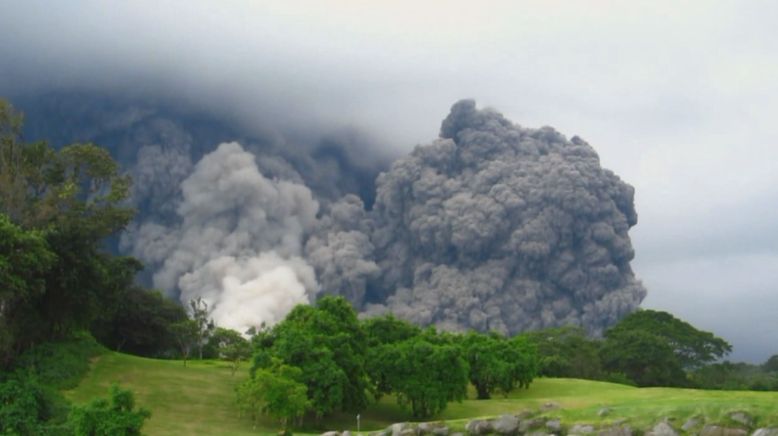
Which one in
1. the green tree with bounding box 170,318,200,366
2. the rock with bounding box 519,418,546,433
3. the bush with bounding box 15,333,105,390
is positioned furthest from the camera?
the green tree with bounding box 170,318,200,366

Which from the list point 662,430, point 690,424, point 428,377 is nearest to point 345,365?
point 428,377

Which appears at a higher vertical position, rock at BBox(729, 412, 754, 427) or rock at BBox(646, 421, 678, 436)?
rock at BBox(729, 412, 754, 427)

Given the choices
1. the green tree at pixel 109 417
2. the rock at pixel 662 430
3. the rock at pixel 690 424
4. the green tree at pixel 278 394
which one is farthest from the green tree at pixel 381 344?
the rock at pixel 690 424

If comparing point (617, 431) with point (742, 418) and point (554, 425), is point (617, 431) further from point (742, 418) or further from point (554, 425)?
point (742, 418)

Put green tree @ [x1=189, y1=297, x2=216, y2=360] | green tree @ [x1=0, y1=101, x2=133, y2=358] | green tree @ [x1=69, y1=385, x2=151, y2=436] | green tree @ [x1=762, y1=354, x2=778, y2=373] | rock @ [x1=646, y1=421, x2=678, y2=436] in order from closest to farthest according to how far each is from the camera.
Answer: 1. rock @ [x1=646, y1=421, x2=678, y2=436]
2. green tree @ [x1=69, y1=385, x2=151, y2=436]
3. green tree @ [x1=0, y1=101, x2=133, y2=358]
4. green tree @ [x1=189, y1=297, x2=216, y2=360]
5. green tree @ [x1=762, y1=354, x2=778, y2=373]

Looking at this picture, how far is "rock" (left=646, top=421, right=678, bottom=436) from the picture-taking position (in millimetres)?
18047

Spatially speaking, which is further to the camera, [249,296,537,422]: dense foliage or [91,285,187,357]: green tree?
[91,285,187,357]: green tree

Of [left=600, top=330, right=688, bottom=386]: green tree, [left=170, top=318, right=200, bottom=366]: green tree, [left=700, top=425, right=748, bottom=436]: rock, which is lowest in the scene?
[left=700, top=425, right=748, bottom=436]: rock

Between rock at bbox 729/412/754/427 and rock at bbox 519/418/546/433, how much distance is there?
4.87 m

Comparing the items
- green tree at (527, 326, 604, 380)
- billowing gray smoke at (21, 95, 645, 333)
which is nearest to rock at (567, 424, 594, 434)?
green tree at (527, 326, 604, 380)

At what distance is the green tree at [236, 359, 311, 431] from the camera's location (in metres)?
38.5

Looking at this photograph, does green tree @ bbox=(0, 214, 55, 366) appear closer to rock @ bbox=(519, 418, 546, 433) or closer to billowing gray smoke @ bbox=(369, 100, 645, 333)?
rock @ bbox=(519, 418, 546, 433)

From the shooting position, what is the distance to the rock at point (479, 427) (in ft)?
68.8

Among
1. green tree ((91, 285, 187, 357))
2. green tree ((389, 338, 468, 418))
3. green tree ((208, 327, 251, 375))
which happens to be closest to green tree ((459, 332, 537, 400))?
green tree ((389, 338, 468, 418))
